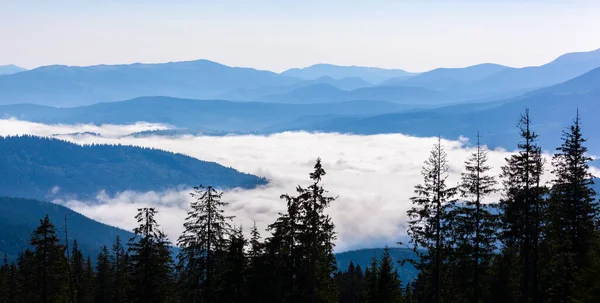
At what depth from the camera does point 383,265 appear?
47688 millimetres

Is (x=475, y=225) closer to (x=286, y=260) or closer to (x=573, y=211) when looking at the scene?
(x=573, y=211)

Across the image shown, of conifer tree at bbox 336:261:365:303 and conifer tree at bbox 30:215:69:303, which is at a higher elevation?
conifer tree at bbox 30:215:69:303

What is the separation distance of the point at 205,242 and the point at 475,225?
53.8 feet

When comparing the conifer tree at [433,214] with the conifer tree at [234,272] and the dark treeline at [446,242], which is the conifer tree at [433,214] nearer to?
the dark treeline at [446,242]

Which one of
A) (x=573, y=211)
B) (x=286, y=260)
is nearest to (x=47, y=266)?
(x=286, y=260)

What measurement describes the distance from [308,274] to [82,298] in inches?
1765

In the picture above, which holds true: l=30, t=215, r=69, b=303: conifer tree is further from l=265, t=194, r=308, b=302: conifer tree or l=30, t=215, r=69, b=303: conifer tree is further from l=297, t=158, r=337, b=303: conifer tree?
l=297, t=158, r=337, b=303: conifer tree

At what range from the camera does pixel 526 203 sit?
37.5m

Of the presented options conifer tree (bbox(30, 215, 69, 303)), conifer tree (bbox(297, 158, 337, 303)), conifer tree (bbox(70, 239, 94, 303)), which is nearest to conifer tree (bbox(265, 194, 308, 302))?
conifer tree (bbox(297, 158, 337, 303))

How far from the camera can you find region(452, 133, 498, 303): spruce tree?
35844 millimetres

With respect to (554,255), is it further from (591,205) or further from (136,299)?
(136,299)

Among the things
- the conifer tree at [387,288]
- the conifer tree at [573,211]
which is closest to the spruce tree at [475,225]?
the conifer tree at [573,211]

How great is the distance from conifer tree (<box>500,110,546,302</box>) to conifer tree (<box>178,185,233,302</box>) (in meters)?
17.3

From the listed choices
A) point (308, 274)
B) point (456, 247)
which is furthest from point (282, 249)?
point (456, 247)
